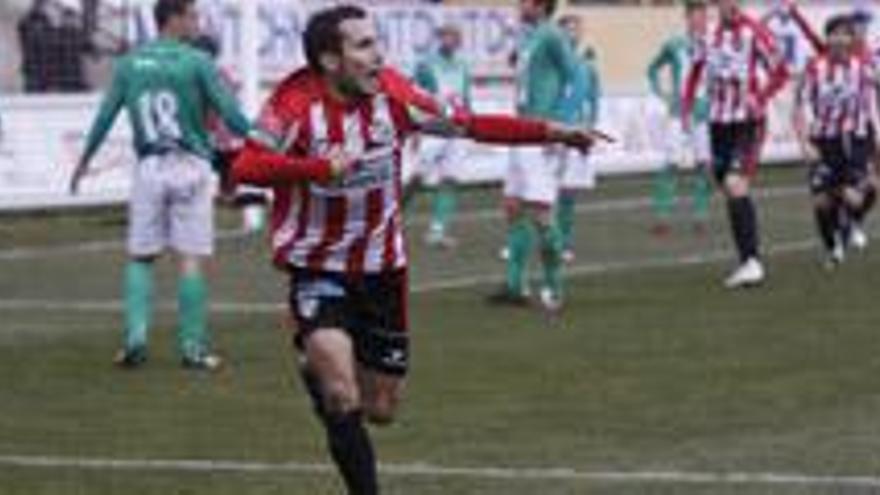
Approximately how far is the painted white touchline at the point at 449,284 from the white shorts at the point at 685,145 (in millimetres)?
2382

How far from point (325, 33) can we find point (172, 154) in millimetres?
6304

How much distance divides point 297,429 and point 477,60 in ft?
87.0

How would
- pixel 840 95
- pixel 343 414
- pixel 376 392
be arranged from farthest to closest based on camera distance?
pixel 840 95 < pixel 376 392 < pixel 343 414

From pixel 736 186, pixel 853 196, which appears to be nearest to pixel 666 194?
pixel 853 196

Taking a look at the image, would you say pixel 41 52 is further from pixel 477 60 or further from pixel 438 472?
pixel 438 472

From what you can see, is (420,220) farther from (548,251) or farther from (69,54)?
(548,251)

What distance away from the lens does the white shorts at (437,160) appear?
29.5 meters

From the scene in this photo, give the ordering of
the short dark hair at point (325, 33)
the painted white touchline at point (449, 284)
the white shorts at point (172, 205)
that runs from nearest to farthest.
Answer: the short dark hair at point (325, 33) → the white shorts at point (172, 205) → the painted white touchline at point (449, 284)

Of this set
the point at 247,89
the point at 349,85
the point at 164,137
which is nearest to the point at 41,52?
the point at 247,89

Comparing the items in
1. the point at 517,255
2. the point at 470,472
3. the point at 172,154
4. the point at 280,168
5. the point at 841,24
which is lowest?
the point at 517,255

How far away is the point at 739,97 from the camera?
918 inches

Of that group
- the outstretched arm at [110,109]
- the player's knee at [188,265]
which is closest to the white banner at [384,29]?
the outstretched arm at [110,109]

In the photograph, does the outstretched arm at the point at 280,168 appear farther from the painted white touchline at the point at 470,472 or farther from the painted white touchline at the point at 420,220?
the painted white touchline at the point at 420,220

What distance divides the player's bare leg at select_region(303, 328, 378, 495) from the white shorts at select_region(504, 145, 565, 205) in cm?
1037
